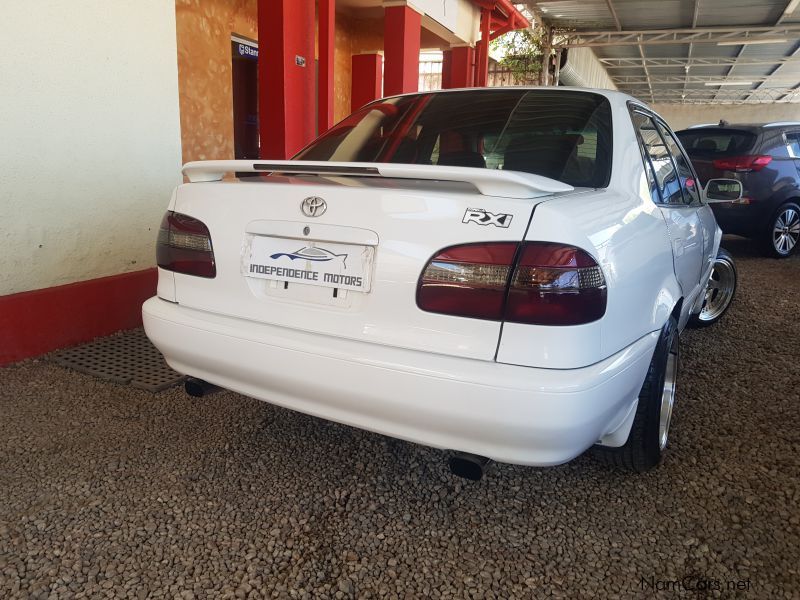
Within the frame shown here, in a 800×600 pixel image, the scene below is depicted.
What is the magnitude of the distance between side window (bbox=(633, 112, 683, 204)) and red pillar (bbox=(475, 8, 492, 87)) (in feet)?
25.7

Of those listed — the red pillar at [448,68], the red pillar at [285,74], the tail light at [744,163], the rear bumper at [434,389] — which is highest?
the red pillar at [448,68]

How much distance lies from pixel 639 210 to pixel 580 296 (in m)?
0.69

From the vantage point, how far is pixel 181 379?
3.13 meters

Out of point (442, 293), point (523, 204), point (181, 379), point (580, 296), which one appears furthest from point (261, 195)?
point (181, 379)

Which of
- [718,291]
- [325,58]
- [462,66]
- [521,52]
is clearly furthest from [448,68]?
[718,291]

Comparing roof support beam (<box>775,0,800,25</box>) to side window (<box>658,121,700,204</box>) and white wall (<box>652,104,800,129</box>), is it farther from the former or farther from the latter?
white wall (<box>652,104,800,129</box>)

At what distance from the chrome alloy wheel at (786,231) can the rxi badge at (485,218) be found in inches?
289

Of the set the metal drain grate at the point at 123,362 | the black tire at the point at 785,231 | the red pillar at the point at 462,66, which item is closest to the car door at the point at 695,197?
the metal drain grate at the point at 123,362

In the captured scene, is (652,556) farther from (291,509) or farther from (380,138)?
(380,138)

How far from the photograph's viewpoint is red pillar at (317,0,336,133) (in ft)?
17.7

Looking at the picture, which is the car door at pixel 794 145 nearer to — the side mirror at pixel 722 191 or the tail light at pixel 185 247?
the side mirror at pixel 722 191

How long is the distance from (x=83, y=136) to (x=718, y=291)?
440 cm

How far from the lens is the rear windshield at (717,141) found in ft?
24.6

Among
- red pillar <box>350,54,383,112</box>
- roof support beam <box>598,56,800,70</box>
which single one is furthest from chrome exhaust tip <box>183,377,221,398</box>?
roof support beam <box>598,56,800,70</box>
